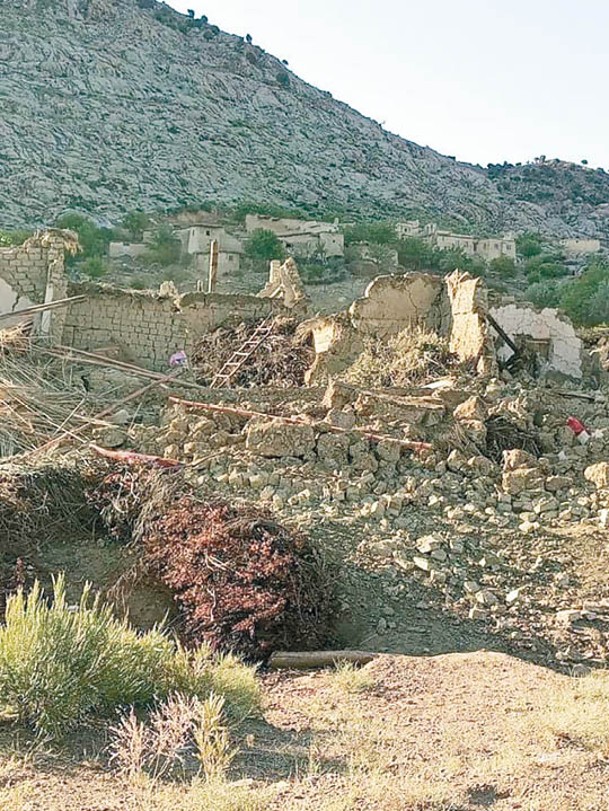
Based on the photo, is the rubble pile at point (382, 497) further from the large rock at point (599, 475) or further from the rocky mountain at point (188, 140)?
the rocky mountain at point (188, 140)

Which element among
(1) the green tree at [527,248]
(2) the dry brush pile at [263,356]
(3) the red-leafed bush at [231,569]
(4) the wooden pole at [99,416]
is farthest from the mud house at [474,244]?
(3) the red-leafed bush at [231,569]

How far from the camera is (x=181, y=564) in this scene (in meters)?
6.92

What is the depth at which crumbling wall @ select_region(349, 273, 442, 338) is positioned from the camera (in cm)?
1398

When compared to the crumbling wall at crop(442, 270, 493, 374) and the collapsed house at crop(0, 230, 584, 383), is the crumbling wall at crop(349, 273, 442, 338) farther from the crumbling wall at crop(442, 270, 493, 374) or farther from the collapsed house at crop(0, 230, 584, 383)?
the crumbling wall at crop(442, 270, 493, 374)

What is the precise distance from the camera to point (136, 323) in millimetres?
14375

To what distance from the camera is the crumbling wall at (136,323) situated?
14094mm

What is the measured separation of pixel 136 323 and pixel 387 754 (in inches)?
429

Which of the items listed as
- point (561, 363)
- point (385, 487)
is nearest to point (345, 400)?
point (385, 487)

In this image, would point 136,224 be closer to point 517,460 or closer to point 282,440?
point 282,440

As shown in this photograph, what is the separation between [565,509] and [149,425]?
4.57 m

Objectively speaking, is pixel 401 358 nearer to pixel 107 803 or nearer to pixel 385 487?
pixel 385 487

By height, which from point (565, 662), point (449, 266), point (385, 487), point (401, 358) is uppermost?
point (449, 266)

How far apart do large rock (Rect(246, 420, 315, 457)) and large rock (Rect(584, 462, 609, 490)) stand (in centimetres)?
262

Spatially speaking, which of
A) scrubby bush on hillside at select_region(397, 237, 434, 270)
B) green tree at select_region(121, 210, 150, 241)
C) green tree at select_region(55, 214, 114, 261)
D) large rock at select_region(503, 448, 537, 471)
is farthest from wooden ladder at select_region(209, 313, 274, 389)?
green tree at select_region(121, 210, 150, 241)
